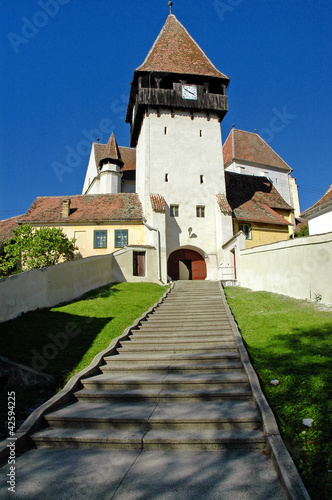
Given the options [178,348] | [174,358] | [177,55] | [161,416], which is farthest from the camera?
[177,55]

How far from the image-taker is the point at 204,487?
3.87m

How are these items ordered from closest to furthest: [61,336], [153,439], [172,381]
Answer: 1. [153,439]
2. [172,381]
3. [61,336]

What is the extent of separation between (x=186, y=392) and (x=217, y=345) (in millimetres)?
2838

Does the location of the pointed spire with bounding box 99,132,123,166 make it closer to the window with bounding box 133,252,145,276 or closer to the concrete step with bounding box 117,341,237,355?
the window with bounding box 133,252,145,276

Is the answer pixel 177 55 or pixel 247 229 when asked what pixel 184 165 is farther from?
pixel 177 55

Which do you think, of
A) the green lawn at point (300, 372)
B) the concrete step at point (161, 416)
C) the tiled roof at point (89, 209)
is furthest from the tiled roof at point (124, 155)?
the concrete step at point (161, 416)

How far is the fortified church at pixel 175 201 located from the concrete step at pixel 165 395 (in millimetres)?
17070

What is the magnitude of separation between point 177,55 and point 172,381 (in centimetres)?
2962

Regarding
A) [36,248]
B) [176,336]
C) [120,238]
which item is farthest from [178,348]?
[120,238]

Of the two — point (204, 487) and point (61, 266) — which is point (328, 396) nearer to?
point (204, 487)

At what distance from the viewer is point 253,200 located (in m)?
30.3

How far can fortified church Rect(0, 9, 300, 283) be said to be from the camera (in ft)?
83.9

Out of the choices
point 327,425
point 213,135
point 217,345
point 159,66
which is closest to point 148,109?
point 159,66

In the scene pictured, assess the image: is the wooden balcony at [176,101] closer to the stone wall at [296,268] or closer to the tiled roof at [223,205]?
the tiled roof at [223,205]
